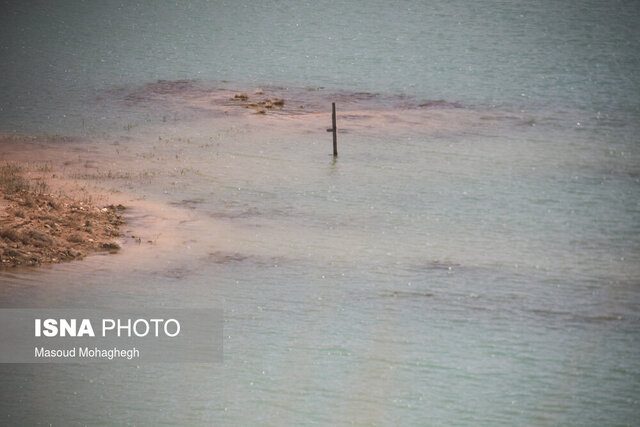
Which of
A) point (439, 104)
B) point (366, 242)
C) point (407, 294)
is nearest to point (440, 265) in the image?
point (407, 294)

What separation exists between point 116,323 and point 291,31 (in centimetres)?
6939

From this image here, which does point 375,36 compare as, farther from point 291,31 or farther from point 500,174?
point 500,174

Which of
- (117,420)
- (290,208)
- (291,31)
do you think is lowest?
(117,420)

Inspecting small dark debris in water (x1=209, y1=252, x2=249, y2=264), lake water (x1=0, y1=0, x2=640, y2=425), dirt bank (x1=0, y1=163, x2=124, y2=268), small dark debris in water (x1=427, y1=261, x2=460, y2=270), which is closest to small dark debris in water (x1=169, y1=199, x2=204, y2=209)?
lake water (x1=0, y1=0, x2=640, y2=425)

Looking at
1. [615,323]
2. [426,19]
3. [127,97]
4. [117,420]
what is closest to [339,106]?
[127,97]

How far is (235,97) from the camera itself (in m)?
51.0

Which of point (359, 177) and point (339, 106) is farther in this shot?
point (339, 106)

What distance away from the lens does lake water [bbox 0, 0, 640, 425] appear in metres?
18.8

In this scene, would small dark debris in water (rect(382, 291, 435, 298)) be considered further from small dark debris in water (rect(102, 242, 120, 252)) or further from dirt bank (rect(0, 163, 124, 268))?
dirt bank (rect(0, 163, 124, 268))

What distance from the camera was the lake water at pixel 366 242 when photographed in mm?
18750

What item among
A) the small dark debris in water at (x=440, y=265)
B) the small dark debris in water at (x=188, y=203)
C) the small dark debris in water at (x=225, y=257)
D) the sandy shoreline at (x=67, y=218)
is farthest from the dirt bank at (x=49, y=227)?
the small dark debris in water at (x=440, y=265)

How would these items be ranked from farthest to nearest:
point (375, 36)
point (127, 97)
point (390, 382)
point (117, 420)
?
point (375, 36)
point (127, 97)
point (390, 382)
point (117, 420)

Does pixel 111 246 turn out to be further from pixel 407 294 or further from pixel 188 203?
pixel 407 294

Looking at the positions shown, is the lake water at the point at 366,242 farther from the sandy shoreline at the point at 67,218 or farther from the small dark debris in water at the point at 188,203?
the sandy shoreline at the point at 67,218
